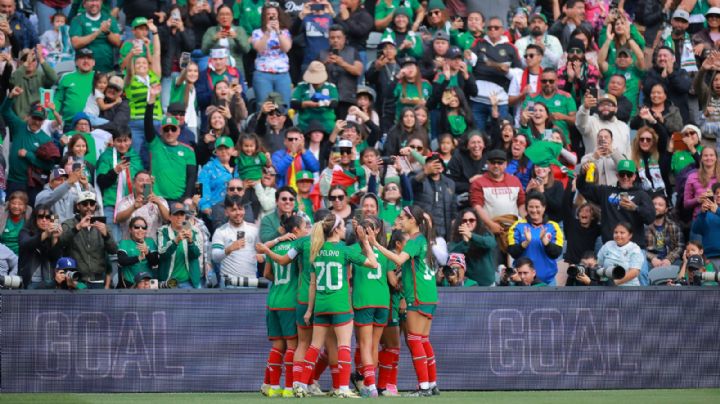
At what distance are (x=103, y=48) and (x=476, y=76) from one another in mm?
A: 5668

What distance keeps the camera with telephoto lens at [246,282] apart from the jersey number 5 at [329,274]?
1907 millimetres

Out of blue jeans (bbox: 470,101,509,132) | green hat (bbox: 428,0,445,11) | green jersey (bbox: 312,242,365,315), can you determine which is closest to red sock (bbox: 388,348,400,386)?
green jersey (bbox: 312,242,365,315)

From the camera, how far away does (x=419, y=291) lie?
15031mm

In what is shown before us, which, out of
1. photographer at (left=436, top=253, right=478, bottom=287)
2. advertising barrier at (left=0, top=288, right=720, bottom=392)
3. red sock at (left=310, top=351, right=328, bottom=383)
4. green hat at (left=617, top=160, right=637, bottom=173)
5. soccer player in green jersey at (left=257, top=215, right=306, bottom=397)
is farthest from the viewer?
green hat at (left=617, top=160, right=637, bottom=173)

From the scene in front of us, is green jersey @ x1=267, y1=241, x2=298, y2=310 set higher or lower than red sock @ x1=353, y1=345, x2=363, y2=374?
higher

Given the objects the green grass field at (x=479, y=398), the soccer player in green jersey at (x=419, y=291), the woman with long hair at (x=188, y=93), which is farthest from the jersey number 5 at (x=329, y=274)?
the woman with long hair at (x=188, y=93)

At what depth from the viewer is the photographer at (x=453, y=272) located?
16922mm

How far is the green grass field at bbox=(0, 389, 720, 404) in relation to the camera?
48.2ft

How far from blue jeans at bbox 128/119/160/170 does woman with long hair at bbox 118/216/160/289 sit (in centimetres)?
255

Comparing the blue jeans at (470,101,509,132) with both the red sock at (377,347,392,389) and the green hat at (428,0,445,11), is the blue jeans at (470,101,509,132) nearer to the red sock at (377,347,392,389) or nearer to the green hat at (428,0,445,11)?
the green hat at (428,0,445,11)

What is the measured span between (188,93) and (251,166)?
229cm

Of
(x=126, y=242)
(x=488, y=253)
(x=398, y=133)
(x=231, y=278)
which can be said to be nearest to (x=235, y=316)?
(x=231, y=278)

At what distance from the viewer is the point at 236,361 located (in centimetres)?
1645

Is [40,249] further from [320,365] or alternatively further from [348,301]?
[348,301]
